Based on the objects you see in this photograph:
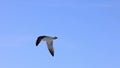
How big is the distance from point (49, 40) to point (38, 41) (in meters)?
4.28

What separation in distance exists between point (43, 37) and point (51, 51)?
4.81 meters

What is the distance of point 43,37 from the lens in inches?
2432

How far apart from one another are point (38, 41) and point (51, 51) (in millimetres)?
4583

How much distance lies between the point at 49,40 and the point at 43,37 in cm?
423

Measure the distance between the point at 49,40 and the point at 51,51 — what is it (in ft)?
8.07

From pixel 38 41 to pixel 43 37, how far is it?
135 centimetres

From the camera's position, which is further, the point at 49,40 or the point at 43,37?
the point at 49,40

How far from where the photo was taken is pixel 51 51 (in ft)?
214

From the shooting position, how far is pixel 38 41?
6209 cm
